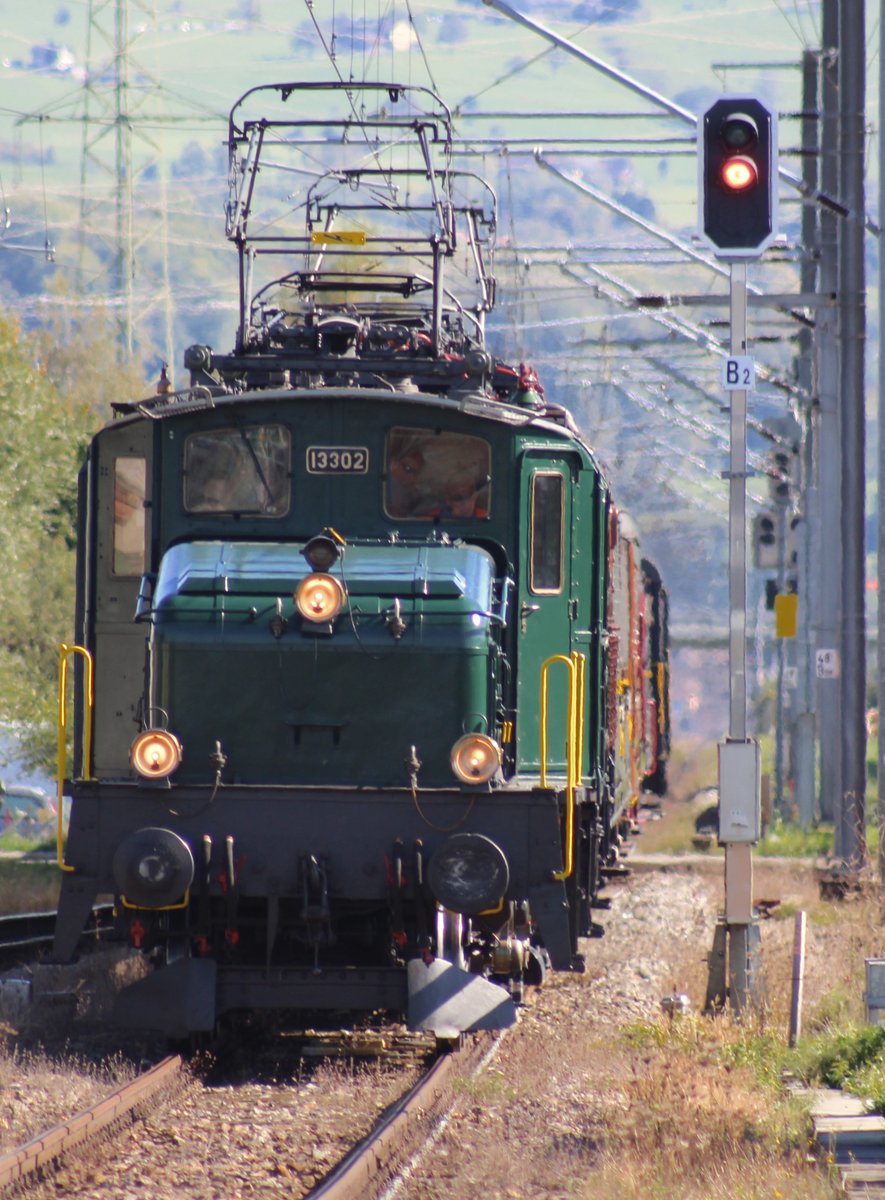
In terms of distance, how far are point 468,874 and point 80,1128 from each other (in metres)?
2.29

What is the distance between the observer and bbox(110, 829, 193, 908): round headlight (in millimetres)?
9203

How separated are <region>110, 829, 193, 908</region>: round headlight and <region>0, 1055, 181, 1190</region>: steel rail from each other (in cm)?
87

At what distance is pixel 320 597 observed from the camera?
962 centimetres

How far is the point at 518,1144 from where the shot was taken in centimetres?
827

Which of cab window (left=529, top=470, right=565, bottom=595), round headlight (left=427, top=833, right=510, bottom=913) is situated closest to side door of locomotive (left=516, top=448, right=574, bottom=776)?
cab window (left=529, top=470, right=565, bottom=595)

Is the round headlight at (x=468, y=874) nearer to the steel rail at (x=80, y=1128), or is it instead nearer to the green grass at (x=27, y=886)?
the steel rail at (x=80, y=1128)

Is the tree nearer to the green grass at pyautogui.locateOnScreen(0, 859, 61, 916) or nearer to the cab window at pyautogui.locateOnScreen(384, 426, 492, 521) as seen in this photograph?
the green grass at pyautogui.locateOnScreen(0, 859, 61, 916)

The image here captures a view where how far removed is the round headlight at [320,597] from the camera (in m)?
9.61

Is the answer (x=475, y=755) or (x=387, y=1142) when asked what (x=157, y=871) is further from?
(x=387, y=1142)

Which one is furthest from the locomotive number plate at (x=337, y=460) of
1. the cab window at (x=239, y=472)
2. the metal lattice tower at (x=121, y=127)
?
the metal lattice tower at (x=121, y=127)

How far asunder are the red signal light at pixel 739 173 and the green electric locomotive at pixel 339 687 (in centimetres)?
170

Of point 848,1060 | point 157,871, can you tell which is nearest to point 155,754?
point 157,871

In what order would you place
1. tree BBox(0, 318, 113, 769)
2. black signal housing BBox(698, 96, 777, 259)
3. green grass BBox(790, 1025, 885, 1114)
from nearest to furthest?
green grass BBox(790, 1025, 885, 1114), black signal housing BBox(698, 96, 777, 259), tree BBox(0, 318, 113, 769)

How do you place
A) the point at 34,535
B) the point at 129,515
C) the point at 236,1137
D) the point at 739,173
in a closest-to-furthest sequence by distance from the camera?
the point at 236,1137
the point at 129,515
the point at 739,173
the point at 34,535
